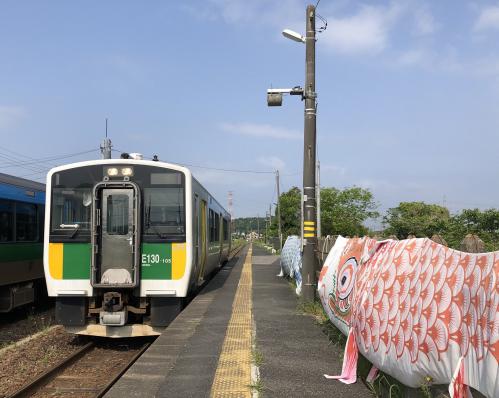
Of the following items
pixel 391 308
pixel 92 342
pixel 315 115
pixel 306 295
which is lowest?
pixel 92 342

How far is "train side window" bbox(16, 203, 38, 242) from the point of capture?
432 inches

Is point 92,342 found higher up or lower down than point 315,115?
lower down

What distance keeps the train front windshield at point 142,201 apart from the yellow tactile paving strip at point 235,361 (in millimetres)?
1770

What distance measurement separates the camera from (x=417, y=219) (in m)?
46.0

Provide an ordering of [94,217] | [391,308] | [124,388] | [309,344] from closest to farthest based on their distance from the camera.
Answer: [391,308] < [124,388] < [309,344] < [94,217]

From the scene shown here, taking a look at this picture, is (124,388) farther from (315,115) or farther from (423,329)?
(315,115)

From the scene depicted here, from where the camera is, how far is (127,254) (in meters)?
8.60

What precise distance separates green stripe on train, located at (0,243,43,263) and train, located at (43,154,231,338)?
214 cm

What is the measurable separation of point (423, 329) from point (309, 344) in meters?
3.41

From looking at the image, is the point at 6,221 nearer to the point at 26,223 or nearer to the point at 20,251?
the point at 20,251

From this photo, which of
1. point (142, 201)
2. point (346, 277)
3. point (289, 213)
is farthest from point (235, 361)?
point (289, 213)

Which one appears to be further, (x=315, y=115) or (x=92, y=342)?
(x=315, y=115)

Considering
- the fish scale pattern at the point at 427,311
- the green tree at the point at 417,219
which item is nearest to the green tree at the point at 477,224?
the green tree at the point at 417,219

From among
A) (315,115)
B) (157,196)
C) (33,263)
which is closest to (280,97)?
(315,115)
